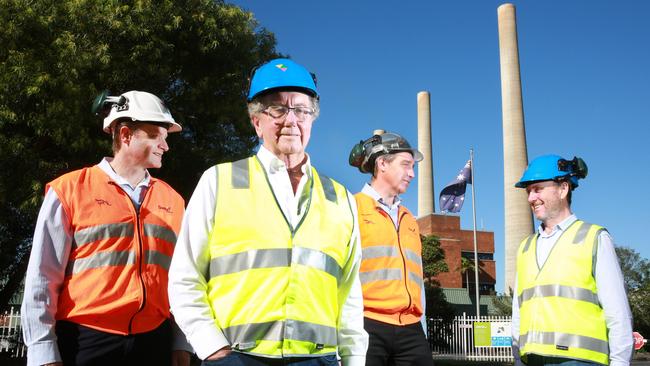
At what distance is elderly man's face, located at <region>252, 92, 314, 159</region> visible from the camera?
9.25 feet

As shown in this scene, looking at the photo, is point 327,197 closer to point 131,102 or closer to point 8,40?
point 131,102

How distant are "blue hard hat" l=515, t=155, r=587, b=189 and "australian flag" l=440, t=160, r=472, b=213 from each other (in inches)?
1651

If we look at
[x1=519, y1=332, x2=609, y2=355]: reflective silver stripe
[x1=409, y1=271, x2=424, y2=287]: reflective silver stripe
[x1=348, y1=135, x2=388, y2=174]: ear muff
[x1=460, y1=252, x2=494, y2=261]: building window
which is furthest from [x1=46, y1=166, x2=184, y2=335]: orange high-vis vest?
[x1=460, y1=252, x2=494, y2=261]: building window

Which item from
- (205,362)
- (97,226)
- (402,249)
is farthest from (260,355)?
(402,249)

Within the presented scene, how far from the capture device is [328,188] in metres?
2.92

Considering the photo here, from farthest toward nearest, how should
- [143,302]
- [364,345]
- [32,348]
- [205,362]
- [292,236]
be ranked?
[143,302], [32,348], [364,345], [292,236], [205,362]

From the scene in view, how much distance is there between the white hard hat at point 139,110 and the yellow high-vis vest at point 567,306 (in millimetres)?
2985

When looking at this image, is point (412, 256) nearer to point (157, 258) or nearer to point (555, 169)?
point (555, 169)

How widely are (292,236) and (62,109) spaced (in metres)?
12.8

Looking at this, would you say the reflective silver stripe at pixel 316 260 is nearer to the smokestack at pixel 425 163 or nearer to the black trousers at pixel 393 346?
the black trousers at pixel 393 346

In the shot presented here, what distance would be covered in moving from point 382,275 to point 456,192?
141 ft

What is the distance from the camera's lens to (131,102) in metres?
3.81

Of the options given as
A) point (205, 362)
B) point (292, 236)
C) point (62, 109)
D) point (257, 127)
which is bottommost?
point (205, 362)

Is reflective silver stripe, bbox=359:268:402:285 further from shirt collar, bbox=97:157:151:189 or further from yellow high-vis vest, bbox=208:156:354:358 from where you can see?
yellow high-vis vest, bbox=208:156:354:358
